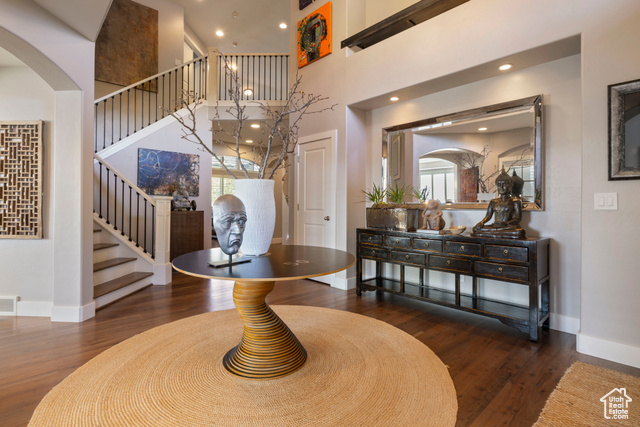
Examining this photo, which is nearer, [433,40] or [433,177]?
[433,40]

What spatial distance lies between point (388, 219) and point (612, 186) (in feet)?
6.29

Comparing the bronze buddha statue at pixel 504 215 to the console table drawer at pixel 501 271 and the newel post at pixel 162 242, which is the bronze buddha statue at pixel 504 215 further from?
the newel post at pixel 162 242

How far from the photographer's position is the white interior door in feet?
14.1

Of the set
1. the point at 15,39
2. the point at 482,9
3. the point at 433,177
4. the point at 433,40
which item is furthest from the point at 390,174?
the point at 15,39

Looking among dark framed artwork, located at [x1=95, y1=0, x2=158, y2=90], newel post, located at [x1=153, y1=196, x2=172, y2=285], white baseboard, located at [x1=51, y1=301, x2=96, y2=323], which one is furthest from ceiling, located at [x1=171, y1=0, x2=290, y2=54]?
white baseboard, located at [x1=51, y1=301, x2=96, y2=323]

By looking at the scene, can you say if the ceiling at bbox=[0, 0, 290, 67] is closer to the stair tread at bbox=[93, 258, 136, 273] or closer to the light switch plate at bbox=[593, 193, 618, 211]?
the stair tread at bbox=[93, 258, 136, 273]

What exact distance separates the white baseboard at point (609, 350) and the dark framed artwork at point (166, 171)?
627cm

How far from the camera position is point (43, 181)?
3.06 meters

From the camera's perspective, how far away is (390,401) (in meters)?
1.60

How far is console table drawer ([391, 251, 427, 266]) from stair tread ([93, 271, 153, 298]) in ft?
10.2

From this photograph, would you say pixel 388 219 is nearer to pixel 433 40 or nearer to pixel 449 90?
pixel 449 90

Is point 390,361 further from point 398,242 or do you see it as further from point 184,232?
point 184,232

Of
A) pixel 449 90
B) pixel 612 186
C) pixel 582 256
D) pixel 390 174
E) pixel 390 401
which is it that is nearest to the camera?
pixel 390 401

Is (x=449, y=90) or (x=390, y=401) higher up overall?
(x=449, y=90)
